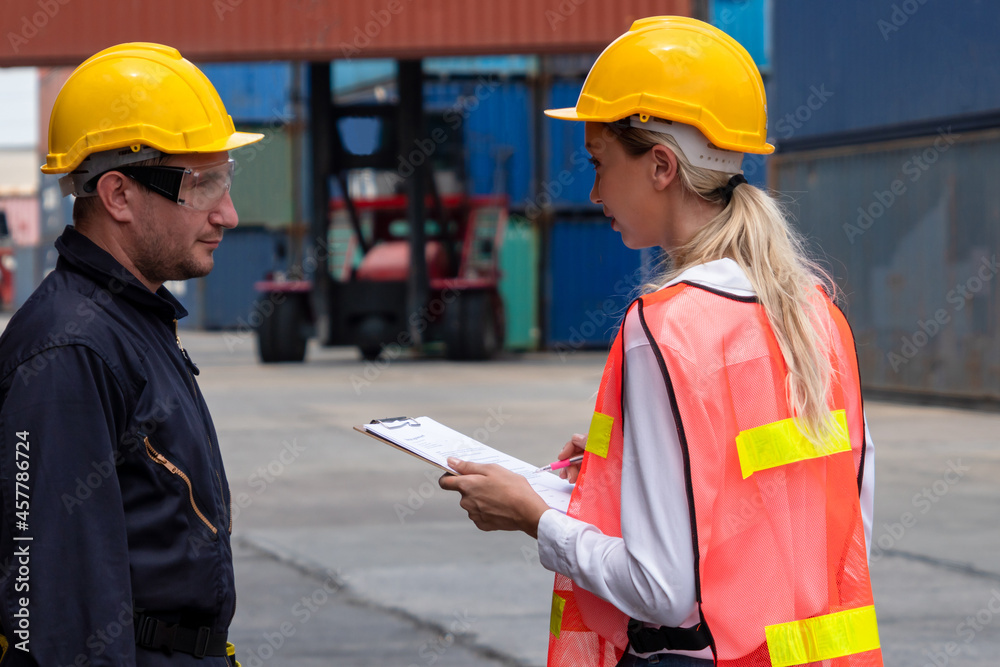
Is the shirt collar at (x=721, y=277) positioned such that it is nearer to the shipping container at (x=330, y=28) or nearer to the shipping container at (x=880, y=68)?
the shipping container at (x=330, y=28)

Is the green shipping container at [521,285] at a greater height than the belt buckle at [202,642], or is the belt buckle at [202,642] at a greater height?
the belt buckle at [202,642]

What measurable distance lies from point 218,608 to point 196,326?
35913mm

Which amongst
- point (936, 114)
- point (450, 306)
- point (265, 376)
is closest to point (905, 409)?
point (936, 114)

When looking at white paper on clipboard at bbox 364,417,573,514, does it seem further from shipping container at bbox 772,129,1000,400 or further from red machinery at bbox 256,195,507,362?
red machinery at bbox 256,195,507,362

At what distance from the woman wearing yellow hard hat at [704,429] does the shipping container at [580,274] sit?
21887 millimetres

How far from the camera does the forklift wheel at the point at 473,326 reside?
19.5 metres

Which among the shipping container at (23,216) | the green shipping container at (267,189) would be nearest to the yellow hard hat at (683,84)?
the green shipping container at (267,189)

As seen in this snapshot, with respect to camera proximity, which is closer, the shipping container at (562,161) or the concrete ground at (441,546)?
the concrete ground at (441,546)

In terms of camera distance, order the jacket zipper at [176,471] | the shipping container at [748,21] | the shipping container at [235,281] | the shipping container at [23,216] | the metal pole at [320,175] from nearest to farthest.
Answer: the jacket zipper at [176,471]
the metal pole at [320,175]
the shipping container at [748,21]
the shipping container at [235,281]
the shipping container at [23,216]

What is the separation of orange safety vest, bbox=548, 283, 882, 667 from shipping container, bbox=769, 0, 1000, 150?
485 inches

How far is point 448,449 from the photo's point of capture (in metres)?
2.21

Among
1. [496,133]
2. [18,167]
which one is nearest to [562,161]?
[496,133]

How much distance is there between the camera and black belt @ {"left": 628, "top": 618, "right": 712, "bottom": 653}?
177cm

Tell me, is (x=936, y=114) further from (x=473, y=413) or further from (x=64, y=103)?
(x=64, y=103)
